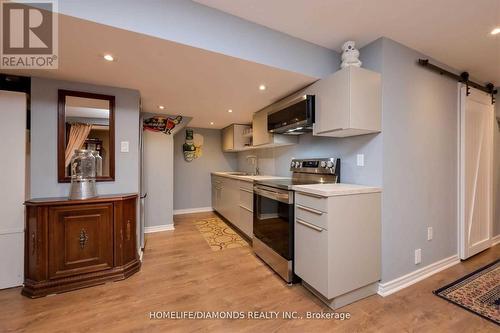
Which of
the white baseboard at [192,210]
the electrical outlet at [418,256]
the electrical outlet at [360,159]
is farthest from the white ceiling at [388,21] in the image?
the white baseboard at [192,210]

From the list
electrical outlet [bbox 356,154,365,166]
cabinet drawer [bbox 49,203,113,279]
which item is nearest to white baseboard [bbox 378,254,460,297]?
electrical outlet [bbox 356,154,365,166]

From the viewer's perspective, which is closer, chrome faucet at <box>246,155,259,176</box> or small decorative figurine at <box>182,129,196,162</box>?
chrome faucet at <box>246,155,259,176</box>

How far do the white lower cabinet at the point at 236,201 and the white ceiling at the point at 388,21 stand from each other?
6.30ft

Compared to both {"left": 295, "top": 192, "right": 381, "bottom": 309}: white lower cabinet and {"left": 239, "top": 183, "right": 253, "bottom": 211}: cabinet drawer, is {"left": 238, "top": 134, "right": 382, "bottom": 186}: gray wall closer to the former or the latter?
{"left": 295, "top": 192, "right": 381, "bottom": 309}: white lower cabinet

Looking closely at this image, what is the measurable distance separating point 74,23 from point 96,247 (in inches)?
74.0

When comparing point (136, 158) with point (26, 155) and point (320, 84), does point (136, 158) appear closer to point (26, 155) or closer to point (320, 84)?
point (26, 155)

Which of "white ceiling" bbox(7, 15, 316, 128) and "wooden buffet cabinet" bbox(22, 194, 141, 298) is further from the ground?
"white ceiling" bbox(7, 15, 316, 128)

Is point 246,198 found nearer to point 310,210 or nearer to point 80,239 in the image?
point 310,210

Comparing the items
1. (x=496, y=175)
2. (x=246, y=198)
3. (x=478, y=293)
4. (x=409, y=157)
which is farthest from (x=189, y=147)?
(x=496, y=175)

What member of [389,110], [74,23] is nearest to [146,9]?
[74,23]

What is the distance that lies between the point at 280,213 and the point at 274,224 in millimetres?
198

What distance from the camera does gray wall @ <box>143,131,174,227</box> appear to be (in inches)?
140

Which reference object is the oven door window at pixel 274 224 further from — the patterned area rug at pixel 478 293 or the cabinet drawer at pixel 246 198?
the patterned area rug at pixel 478 293

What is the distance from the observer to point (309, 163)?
2613mm
